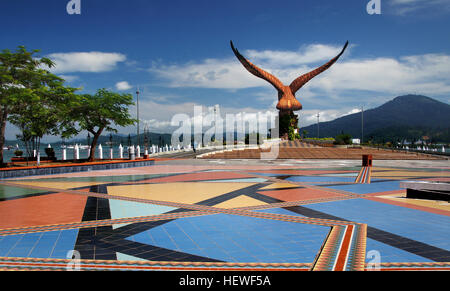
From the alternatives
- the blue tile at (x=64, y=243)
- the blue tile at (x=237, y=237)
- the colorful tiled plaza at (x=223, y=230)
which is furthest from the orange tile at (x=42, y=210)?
the blue tile at (x=237, y=237)

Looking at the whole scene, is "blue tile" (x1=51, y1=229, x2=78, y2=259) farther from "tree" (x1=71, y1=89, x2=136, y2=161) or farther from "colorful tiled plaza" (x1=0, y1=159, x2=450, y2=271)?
"tree" (x1=71, y1=89, x2=136, y2=161)

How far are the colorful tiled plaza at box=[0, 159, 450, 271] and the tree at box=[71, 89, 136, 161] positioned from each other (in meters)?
13.3

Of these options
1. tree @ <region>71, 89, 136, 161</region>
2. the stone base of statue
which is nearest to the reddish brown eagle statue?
the stone base of statue

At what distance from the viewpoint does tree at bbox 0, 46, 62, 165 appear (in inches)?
722

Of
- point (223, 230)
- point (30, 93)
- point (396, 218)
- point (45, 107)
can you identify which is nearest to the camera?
point (223, 230)

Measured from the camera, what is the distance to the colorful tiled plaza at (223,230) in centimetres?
505

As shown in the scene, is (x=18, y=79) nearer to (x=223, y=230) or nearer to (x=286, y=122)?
(x=223, y=230)

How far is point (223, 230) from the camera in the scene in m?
6.82

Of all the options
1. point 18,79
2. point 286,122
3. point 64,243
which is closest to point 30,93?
point 18,79

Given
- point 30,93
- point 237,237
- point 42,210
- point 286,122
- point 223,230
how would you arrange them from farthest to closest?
point 286,122 < point 30,93 < point 42,210 < point 223,230 < point 237,237

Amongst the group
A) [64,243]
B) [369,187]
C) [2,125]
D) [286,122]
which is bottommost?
[369,187]

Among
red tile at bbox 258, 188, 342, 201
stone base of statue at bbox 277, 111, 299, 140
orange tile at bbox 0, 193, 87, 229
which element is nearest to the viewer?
orange tile at bbox 0, 193, 87, 229

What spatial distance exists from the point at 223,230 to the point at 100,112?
20.5m

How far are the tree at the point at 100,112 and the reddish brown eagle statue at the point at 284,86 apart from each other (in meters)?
52.1
